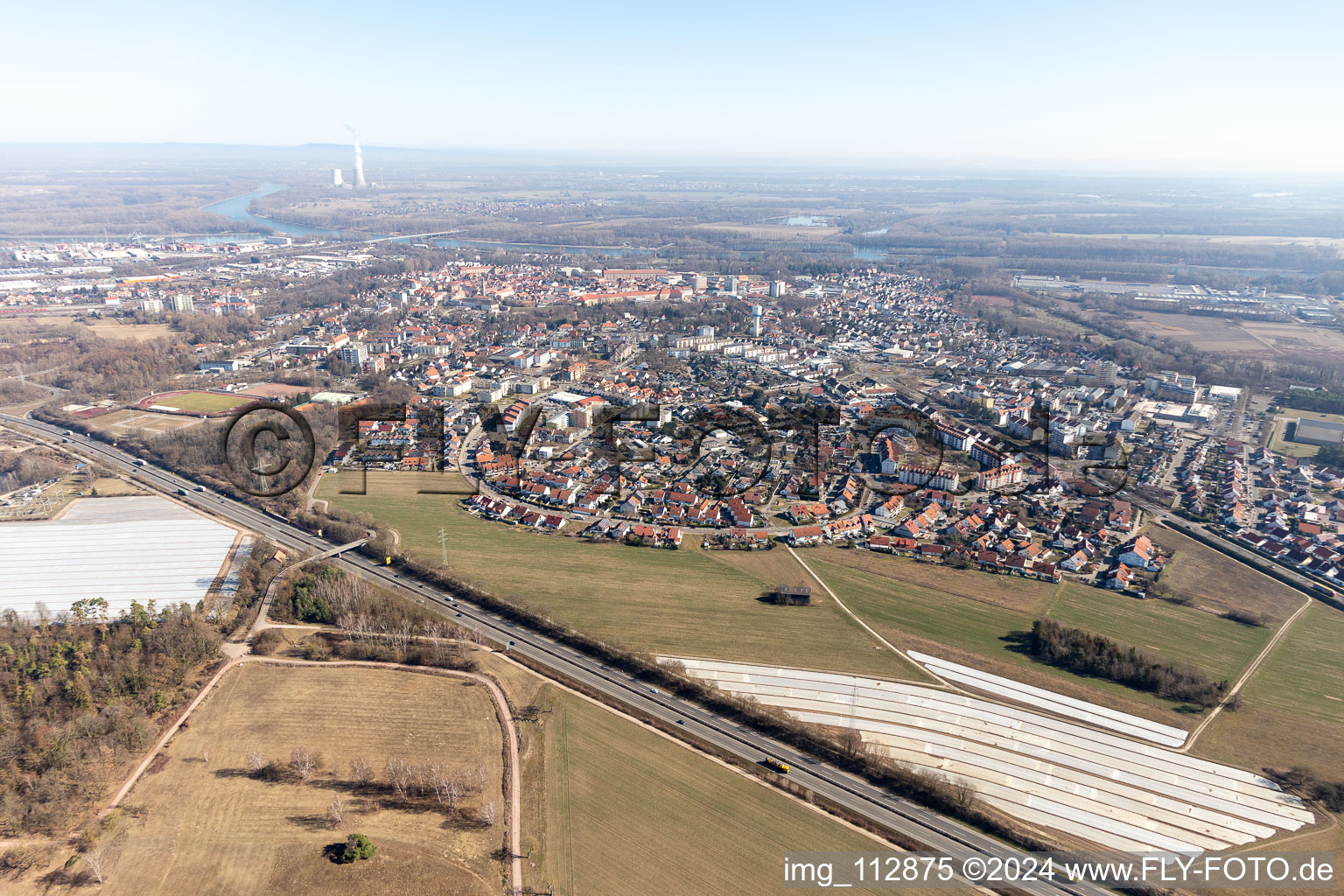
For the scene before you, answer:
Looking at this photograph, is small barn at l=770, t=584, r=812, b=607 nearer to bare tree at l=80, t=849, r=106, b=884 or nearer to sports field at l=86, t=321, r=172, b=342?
bare tree at l=80, t=849, r=106, b=884

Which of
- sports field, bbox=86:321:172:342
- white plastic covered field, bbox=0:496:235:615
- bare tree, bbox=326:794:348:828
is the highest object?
sports field, bbox=86:321:172:342

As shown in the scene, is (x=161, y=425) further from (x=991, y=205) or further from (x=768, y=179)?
(x=768, y=179)

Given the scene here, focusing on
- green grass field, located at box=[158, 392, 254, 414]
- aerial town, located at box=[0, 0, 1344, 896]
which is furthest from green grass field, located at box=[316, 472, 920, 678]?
green grass field, located at box=[158, 392, 254, 414]

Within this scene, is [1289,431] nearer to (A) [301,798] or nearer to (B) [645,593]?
(B) [645,593]

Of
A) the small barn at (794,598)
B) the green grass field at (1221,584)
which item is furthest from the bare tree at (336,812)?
the green grass field at (1221,584)

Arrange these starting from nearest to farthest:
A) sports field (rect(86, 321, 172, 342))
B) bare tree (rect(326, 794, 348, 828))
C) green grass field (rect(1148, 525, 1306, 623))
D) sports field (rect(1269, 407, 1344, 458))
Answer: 1. bare tree (rect(326, 794, 348, 828))
2. green grass field (rect(1148, 525, 1306, 623))
3. sports field (rect(1269, 407, 1344, 458))
4. sports field (rect(86, 321, 172, 342))

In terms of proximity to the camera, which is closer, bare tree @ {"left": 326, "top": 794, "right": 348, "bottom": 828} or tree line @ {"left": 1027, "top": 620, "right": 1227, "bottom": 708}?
bare tree @ {"left": 326, "top": 794, "right": 348, "bottom": 828}

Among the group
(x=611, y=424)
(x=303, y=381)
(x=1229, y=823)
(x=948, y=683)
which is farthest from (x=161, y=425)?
(x=1229, y=823)

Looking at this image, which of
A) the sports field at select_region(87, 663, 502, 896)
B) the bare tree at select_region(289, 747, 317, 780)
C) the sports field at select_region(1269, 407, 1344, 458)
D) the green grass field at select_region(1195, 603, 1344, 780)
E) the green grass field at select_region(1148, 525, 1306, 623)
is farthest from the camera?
the sports field at select_region(1269, 407, 1344, 458)
